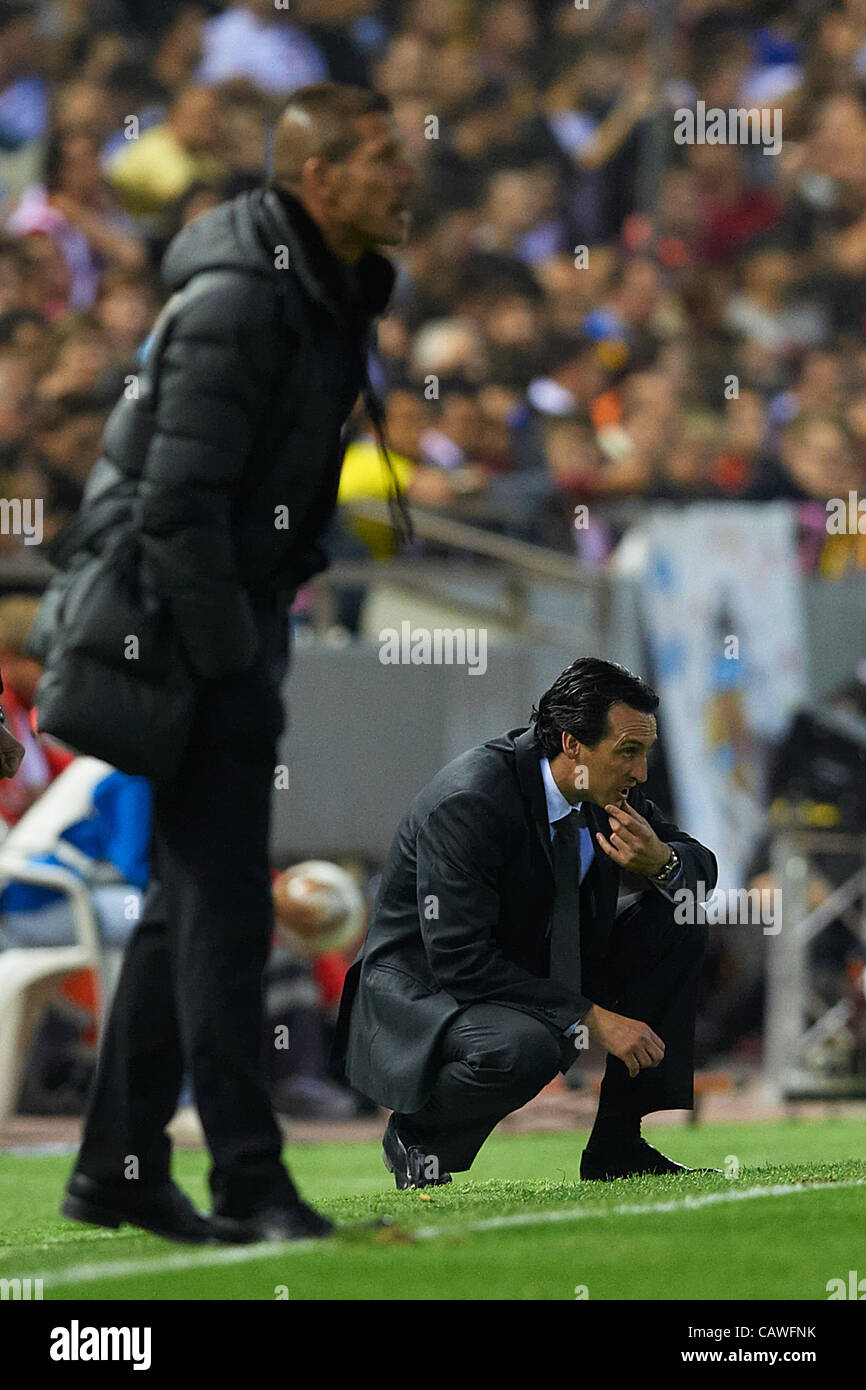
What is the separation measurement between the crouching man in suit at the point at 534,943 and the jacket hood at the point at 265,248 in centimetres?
98

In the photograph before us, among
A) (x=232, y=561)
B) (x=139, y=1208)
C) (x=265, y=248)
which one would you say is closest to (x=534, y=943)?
(x=139, y=1208)

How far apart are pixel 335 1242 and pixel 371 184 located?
194cm

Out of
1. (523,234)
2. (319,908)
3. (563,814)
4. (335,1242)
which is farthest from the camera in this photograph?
(523,234)

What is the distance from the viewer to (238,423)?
4.17 metres

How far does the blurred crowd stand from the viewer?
37.3ft

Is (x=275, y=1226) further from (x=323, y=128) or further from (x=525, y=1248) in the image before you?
(x=323, y=128)

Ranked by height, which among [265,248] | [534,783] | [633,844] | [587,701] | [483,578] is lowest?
[633,844]

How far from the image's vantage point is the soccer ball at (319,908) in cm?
872

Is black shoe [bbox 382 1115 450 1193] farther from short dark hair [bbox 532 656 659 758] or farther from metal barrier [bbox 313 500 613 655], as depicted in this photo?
metal barrier [bbox 313 500 613 655]

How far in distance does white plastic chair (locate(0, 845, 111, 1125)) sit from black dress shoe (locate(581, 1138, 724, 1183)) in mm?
3510

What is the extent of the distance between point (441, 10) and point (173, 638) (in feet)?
38.8

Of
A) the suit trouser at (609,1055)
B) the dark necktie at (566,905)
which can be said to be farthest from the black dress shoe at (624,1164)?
the dark necktie at (566,905)

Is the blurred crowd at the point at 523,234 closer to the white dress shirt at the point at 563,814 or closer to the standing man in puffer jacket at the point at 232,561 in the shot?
the white dress shirt at the point at 563,814
